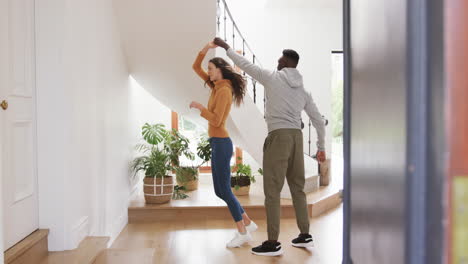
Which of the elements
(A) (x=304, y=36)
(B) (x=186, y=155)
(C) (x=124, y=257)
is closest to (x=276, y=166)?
(C) (x=124, y=257)

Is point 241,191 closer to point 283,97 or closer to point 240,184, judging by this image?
→ point 240,184

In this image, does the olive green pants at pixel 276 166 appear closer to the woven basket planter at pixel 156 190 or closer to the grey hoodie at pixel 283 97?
the grey hoodie at pixel 283 97

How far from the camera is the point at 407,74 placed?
67cm

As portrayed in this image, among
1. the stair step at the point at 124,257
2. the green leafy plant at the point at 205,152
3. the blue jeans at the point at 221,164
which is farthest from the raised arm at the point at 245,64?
the green leafy plant at the point at 205,152

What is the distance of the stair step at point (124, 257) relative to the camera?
3105mm

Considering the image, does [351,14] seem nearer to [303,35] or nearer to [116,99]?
[116,99]

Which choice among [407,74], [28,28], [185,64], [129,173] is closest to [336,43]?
[185,64]

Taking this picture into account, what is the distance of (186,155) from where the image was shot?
5.96 m

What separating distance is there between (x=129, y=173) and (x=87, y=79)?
76.9 inches

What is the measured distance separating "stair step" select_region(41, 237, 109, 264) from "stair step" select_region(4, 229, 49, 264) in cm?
6

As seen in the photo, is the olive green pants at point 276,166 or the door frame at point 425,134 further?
the olive green pants at point 276,166

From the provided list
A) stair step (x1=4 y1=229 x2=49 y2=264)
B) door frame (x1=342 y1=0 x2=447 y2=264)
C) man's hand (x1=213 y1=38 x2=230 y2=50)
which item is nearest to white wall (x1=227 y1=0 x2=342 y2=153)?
man's hand (x1=213 y1=38 x2=230 y2=50)

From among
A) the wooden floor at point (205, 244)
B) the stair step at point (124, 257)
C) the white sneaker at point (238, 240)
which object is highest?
the stair step at point (124, 257)

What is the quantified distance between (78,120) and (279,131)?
56.6 inches
